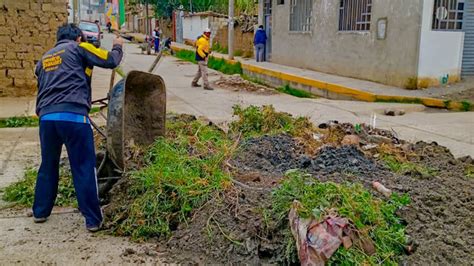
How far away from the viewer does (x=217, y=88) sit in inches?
580

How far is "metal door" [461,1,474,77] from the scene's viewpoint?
1262 cm

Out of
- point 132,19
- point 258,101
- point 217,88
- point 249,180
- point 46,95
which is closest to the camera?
point 46,95

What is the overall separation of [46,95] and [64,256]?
1.37 m

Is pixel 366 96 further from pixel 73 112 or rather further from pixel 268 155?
pixel 73 112

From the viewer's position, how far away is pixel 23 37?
35.0 ft

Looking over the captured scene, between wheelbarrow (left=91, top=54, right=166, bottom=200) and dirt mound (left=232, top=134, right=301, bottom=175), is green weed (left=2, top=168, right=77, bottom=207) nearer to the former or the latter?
wheelbarrow (left=91, top=54, right=166, bottom=200)

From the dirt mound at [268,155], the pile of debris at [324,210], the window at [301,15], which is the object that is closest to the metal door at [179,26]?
the window at [301,15]

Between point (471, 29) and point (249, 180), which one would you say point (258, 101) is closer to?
point (471, 29)

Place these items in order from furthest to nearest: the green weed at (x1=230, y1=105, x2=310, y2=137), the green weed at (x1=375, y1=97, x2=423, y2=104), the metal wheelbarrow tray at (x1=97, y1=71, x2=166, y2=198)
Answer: the green weed at (x1=375, y1=97, x2=423, y2=104)
the green weed at (x1=230, y1=105, x2=310, y2=137)
the metal wheelbarrow tray at (x1=97, y1=71, x2=166, y2=198)

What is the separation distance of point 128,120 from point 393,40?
9.48 m

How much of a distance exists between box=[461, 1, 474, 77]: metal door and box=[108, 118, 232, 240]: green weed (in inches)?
404

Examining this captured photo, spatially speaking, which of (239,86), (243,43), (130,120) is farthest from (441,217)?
(243,43)

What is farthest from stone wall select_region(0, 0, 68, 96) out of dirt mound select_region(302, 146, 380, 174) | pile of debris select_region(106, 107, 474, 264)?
dirt mound select_region(302, 146, 380, 174)

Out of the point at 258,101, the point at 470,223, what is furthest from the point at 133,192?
the point at 258,101
